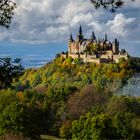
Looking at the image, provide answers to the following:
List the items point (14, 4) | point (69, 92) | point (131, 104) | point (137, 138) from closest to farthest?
point (14, 4), point (137, 138), point (131, 104), point (69, 92)

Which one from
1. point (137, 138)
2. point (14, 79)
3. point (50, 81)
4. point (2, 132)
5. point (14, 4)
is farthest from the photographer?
point (50, 81)

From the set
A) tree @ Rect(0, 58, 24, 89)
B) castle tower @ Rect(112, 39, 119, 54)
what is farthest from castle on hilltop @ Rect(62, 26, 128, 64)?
tree @ Rect(0, 58, 24, 89)

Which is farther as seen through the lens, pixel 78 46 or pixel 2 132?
pixel 78 46

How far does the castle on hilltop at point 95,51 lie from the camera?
11319cm

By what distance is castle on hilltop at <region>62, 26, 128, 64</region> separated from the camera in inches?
4456

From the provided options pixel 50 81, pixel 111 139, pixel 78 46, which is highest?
pixel 78 46

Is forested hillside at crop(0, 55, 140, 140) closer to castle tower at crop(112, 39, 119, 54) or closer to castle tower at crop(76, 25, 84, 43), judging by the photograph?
castle tower at crop(112, 39, 119, 54)

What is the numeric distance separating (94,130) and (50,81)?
61.8m

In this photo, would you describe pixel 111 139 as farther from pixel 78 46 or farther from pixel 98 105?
pixel 78 46

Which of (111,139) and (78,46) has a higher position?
(78,46)

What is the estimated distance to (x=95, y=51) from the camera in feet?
385

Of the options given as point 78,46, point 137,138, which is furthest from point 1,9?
point 78,46

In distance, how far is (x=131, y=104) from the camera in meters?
A: 65.8

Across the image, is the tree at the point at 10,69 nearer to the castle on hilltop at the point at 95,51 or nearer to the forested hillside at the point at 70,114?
the forested hillside at the point at 70,114
